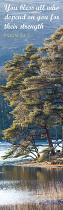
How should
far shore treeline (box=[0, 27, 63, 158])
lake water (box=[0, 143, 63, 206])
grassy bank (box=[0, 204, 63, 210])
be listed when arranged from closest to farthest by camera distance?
grassy bank (box=[0, 204, 63, 210]) < lake water (box=[0, 143, 63, 206]) < far shore treeline (box=[0, 27, 63, 158])

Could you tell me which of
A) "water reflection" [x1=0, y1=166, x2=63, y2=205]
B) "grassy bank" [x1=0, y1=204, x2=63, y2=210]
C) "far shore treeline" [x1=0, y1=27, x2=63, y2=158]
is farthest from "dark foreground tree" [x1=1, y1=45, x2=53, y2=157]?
"grassy bank" [x1=0, y1=204, x2=63, y2=210]

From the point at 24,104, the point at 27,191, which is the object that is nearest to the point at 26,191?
the point at 27,191

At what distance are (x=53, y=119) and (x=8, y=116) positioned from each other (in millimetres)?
74121

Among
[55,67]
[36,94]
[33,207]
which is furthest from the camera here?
[36,94]

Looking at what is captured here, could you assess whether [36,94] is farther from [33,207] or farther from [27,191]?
[33,207]

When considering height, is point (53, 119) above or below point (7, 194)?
above

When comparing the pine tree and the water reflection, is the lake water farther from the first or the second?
the pine tree

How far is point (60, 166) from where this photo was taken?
28156mm

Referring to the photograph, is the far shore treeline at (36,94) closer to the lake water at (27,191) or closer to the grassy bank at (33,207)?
the lake water at (27,191)

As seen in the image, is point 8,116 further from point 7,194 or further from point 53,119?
point 7,194

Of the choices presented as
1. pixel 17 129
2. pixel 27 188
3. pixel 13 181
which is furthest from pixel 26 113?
pixel 27 188

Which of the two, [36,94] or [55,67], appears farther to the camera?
[36,94]

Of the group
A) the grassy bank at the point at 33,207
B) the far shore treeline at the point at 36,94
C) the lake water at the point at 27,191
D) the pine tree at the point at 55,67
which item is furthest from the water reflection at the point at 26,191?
the pine tree at the point at 55,67

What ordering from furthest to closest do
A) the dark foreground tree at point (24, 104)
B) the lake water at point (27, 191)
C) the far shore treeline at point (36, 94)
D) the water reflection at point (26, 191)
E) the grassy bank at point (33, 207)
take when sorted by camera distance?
1. the dark foreground tree at point (24, 104)
2. the far shore treeline at point (36, 94)
3. the water reflection at point (26, 191)
4. the lake water at point (27, 191)
5. the grassy bank at point (33, 207)
